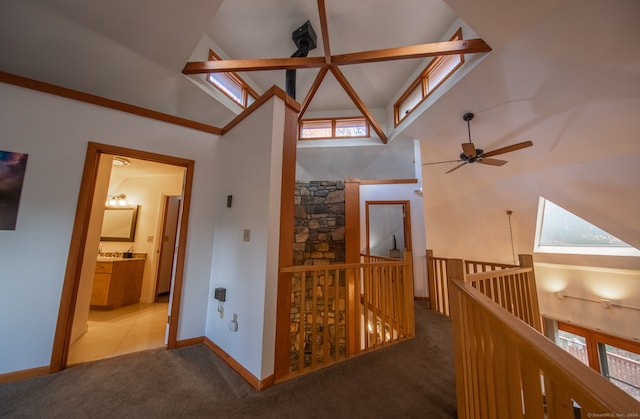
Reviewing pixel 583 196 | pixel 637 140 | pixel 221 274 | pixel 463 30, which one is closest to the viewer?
pixel 221 274

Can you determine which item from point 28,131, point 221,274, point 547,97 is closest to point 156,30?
point 28,131

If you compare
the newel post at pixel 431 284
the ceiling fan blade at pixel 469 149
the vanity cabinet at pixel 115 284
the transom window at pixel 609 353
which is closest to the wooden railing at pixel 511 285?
the newel post at pixel 431 284

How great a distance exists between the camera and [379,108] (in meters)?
5.87

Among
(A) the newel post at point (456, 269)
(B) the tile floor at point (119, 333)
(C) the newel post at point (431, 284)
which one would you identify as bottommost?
(B) the tile floor at point (119, 333)

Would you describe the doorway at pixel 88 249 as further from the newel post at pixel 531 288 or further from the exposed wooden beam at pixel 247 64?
the newel post at pixel 531 288

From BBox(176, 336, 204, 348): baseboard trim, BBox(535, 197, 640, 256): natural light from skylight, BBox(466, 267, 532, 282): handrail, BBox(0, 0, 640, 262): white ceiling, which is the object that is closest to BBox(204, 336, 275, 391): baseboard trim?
BBox(176, 336, 204, 348): baseboard trim

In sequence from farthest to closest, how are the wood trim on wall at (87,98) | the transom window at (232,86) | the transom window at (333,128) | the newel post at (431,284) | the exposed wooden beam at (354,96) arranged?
the transom window at (333,128) → the newel post at (431,284) → the exposed wooden beam at (354,96) → the transom window at (232,86) → the wood trim on wall at (87,98)

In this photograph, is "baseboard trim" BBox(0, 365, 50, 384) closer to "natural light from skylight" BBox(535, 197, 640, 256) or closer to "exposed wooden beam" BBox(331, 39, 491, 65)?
"exposed wooden beam" BBox(331, 39, 491, 65)

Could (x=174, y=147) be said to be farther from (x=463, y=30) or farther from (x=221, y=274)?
(x=463, y=30)

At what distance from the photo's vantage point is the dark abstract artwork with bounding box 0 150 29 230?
6.21 ft

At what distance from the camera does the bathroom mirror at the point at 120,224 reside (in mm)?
4281

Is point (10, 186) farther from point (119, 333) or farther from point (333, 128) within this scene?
point (333, 128)

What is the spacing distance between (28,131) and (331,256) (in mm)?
3739

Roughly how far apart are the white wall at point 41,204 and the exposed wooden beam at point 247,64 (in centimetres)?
115
